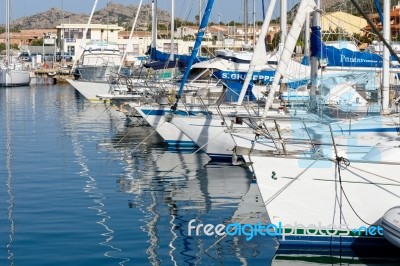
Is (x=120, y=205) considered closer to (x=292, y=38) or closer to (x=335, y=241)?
(x=292, y=38)

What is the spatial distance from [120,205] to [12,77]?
198 feet

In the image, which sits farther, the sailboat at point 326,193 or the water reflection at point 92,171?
the water reflection at point 92,171

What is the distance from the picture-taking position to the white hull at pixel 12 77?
75.3 metres

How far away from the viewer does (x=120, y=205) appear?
17.3m

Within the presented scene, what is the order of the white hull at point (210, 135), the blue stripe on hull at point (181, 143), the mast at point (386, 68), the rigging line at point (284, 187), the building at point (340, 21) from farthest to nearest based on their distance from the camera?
the blue stripe on hull at point (181, 143)
the white hull at point (210, 135)
the mast at point (386, 68)
the building at point (340, 21)
the rigging line at point (284, 187)

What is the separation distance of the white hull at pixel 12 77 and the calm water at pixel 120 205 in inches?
1801

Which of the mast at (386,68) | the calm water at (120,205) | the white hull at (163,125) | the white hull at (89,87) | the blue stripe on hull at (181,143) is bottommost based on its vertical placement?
the calm water at (120,205)

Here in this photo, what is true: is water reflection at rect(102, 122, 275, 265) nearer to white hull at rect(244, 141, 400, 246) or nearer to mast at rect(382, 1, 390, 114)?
white hull at rect(244, 141, 400, 246)

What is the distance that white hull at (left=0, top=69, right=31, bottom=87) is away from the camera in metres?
75.3

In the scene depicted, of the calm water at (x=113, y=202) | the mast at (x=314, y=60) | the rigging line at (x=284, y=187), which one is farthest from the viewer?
the mast at (x=314, y=60)

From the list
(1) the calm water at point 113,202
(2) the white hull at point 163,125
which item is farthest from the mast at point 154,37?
(2) the white hull at point 163,125

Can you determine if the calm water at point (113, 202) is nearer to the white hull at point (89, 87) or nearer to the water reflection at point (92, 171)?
the water reflection at point (92, 171)

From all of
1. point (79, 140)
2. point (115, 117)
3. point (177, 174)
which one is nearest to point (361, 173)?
point (177, 174)

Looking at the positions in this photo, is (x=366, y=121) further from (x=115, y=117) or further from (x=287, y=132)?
(x=115, y=117)
